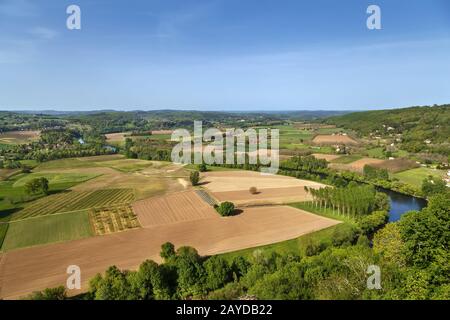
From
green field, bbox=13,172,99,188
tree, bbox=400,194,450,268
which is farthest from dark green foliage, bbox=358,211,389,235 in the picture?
green field, bbox=13,172,99,188

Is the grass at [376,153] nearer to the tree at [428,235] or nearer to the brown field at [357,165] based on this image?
the brown field at [357,165]

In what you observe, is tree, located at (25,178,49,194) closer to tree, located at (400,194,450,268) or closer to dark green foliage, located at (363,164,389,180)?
tree, located at (400,194,450,268)

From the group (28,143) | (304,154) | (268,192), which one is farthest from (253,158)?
(28,143)

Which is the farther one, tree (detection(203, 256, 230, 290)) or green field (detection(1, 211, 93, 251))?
green field (detection(1, 211, 93, 251))

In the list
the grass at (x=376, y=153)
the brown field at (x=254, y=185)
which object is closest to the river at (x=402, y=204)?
Answer: the brown field at (x=254, y=185)

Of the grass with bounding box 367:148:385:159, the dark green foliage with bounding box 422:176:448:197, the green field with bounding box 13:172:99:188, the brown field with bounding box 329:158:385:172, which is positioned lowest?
the dark green foliage with bounding box 422:176:448:197

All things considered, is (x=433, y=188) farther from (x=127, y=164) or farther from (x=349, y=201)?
(x=127, y=164)
